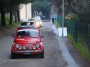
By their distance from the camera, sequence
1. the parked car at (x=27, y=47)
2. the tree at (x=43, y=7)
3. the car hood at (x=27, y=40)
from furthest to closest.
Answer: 1. the tree at (x=43, y=7)
2. the car hood at (x=27, y=40)
3. the parked car at (x=27, y=47)

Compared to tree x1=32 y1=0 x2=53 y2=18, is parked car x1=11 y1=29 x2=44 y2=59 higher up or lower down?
lower down

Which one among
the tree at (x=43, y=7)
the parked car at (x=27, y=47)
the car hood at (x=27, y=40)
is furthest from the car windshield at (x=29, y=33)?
the tree at (x=43, y=7)

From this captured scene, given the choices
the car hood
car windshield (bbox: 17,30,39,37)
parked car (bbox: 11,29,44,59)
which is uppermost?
car windshield (bbox: 17,30,39,37)

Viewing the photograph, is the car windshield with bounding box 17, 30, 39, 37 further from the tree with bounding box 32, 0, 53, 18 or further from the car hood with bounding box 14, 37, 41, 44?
the tree with bounding box 32, 0, 53, 18

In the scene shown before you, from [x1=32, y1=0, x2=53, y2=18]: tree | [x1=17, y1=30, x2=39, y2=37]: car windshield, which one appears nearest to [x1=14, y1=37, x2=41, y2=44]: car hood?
[x1=17, y1=30, x2=39, y2=37]: car windshield

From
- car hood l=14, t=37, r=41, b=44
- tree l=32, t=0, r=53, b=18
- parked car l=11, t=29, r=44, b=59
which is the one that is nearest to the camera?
parked car l=11, t=29, r=44, b=59

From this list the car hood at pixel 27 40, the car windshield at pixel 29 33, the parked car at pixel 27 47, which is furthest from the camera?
the car windshield at pixel 29 33

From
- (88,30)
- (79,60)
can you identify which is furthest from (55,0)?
(79,60)

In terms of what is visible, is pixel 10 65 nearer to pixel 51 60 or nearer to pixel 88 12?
pixel 51 60

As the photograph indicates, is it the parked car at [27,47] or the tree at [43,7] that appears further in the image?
the tree at [43,7]

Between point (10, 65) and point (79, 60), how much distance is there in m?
3.73

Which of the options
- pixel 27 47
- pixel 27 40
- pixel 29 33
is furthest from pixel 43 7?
pixel 27 47

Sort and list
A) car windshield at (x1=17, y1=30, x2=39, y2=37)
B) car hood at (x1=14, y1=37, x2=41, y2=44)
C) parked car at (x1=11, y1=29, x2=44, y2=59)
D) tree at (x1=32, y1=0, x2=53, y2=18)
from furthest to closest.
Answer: tree at (x1=32, y1=0, x2=53, y2=18) → car windshield at (x1=17, y1=30, x2=39, y2=37) → car hood at (x1=14, y1=37, x2=41, y2=44) → parked car at (x1=11, y1=29, x2=44, y2=59)

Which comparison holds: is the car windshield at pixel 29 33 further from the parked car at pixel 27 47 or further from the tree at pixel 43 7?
the tree at pixel 43 7
